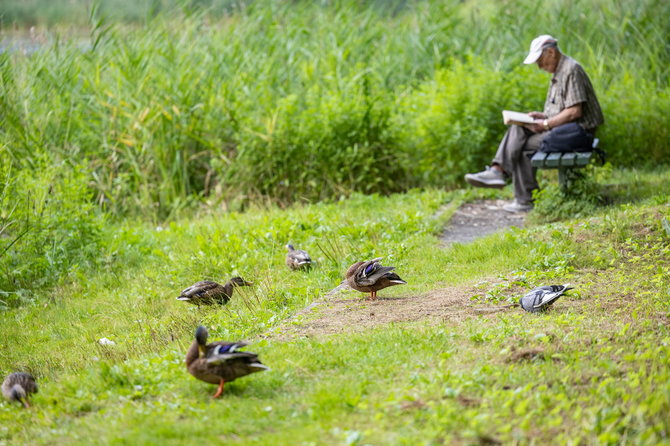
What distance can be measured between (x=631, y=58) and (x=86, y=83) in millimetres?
9549

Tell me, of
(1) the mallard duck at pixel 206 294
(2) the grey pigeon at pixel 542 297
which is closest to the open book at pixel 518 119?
(2) the grey pigeon at pixel 542 297

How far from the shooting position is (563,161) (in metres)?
9.38

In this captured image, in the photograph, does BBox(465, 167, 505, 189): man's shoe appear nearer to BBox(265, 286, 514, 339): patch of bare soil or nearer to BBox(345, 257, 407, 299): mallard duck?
BBox(265, 286, 514, 339): patch of bare soil

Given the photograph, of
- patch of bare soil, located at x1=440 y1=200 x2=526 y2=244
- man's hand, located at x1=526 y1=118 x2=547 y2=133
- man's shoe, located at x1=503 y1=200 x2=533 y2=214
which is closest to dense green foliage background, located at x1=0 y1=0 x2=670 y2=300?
patch of bare soil, located at x1=440 y1=200 x2=526 y2=244

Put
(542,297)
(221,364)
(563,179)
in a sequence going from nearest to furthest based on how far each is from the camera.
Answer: (221,364), (542,297), (563,179)

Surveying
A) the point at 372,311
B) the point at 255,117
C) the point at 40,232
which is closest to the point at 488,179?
the point at 255,117

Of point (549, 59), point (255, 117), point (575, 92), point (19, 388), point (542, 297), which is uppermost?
point (549, 59)

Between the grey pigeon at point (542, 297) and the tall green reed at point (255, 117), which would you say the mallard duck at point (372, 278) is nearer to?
the grey pigeon at point (542, 297)

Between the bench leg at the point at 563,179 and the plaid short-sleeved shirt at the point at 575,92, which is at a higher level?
the plaid short-sleeved shirt at the point at 575,92

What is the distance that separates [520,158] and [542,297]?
4686mm

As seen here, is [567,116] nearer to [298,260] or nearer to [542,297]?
[298,260]

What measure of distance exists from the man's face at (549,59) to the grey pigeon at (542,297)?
15.4ft

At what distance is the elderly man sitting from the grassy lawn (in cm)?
112

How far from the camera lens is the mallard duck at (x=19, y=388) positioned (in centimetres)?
534
